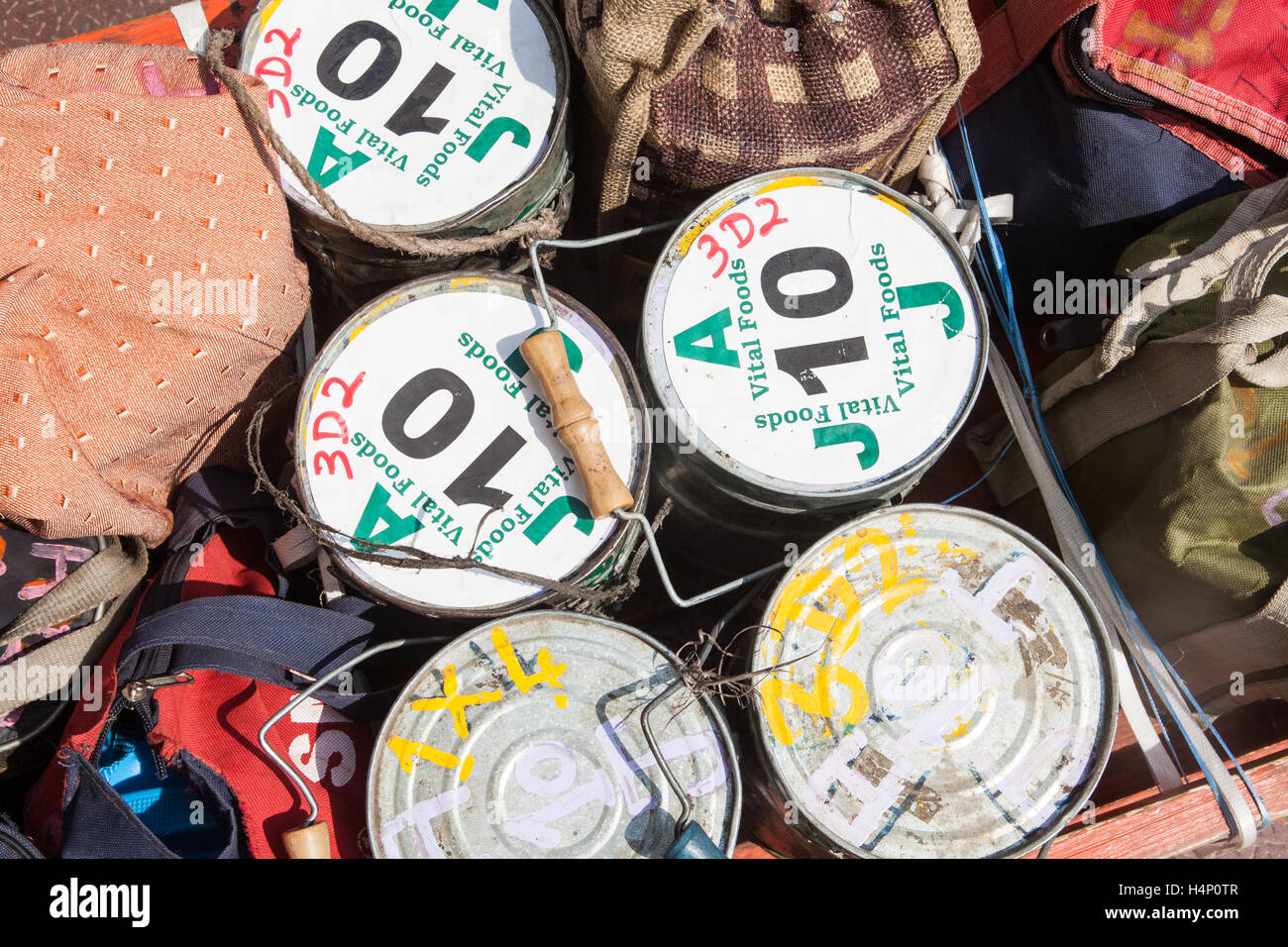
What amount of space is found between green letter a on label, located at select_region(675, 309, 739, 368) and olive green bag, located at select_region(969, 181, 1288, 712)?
2.38ft

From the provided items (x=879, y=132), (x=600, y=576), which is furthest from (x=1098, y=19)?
(x=600, y=576)

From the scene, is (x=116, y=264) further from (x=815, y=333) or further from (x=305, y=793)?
(x=815, y=333)

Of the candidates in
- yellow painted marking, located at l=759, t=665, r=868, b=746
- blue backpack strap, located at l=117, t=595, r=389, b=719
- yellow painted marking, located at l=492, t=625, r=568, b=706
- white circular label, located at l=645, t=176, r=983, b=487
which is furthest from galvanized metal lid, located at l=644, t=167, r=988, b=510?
blue backpack strap, located at l=117, t=595, r=389, b=719

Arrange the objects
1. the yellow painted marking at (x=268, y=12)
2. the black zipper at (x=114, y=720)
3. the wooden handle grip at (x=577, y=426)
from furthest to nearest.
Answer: the yellow painted marking at (x=268, y=12) < the black zipper at (x=114, y=720) < the wooden handle grip at (x=577, y=426)

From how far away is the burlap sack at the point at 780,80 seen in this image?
1400 mm

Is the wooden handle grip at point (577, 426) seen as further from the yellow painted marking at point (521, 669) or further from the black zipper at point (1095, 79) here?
the black zipper at point (1095, 79)

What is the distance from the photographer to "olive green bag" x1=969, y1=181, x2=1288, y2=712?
1.47 metres

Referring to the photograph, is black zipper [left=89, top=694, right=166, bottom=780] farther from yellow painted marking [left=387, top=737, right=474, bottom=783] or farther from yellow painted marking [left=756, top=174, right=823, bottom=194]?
yellow painted marking [left=756, top=174, right=823, bottom=194]

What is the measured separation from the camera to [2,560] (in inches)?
60.8

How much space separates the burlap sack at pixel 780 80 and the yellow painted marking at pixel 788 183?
3 cm

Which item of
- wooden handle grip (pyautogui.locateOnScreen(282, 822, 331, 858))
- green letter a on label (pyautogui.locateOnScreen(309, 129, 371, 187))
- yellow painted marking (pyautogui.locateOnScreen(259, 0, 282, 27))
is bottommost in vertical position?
wooden handle grip (pyautogui.locateOnScreen(282, 822, 331, 858))

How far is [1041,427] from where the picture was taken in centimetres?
176

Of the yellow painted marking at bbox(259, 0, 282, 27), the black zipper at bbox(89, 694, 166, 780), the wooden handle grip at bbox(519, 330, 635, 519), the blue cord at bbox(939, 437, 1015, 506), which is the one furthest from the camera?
the blue cord at bbox(939, 437, 1015, 506)

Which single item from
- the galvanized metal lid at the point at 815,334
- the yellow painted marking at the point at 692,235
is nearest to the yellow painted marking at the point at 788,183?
the galvanized metal lid at the point at 815,334
